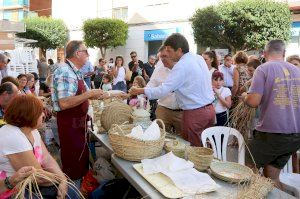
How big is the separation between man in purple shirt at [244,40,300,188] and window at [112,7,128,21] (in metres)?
18.4

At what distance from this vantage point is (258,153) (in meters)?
3.24

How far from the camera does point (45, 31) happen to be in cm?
2378

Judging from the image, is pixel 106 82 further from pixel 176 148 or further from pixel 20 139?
pixel 20 139

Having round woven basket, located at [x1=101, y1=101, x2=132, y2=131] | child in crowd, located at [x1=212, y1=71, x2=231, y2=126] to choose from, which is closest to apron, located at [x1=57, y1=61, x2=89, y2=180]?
round woven basket, located at [x1=101, y1=101, x2=132, y2=131]

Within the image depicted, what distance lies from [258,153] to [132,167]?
1438 mm

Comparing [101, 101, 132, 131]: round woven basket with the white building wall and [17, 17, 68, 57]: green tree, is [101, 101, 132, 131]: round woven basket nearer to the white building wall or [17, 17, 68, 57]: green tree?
the white building wall

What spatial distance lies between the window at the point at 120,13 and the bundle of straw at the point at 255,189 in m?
19.6

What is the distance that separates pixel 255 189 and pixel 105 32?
692 inches

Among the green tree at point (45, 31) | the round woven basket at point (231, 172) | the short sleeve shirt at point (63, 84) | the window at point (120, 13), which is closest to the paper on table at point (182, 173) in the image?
the round woven basket at point (231, 172)

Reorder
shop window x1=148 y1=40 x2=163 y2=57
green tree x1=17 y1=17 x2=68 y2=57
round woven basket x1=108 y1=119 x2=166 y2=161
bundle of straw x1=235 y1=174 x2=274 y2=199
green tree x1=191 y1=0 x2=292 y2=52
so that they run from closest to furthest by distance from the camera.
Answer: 1. bundle of straw x1=235 y1=174 x2=274 y2=199
2. round woven basket x1=108 y1=119 x2=166 y2=161
3. green tree x1=191 y1=0 x2=292 y2=52
4. shop window x1=148 y1=40 x2=163 y2=57
5. green tree x1=17 y1=17 x2=68 y2=57

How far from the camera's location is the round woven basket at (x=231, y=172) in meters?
2.14

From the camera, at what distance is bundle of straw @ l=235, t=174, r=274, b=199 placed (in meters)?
1.81

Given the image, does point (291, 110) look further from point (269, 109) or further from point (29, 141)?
point (29, 141)

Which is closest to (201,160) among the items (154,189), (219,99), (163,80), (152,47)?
(154,189)
